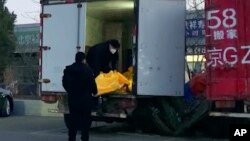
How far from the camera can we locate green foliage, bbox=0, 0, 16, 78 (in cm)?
2470

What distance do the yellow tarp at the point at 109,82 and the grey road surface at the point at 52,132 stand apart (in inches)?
41.3

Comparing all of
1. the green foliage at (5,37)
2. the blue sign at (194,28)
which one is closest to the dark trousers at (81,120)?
the blue sign at (194,28)

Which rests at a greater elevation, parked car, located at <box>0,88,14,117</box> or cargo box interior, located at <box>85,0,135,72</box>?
cargo box interior, located at <box>85,0,135,72</box>

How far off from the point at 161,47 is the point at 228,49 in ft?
6.55

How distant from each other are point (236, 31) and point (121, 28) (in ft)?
18.1

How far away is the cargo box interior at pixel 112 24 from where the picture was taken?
43.3ft

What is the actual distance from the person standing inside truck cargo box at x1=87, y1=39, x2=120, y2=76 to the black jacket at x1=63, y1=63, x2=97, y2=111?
242 centimetres

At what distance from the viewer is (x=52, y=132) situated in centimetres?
1342

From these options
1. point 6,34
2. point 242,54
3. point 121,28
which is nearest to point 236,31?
point 242,54

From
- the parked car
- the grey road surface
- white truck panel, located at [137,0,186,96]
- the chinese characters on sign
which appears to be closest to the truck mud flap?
the grey road surface

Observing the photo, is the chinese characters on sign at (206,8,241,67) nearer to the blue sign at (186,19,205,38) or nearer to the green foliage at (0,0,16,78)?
the blue sign at (186,19,205,38)

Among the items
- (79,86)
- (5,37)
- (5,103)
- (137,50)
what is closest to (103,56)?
(137,50)

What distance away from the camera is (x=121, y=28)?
50.5ft

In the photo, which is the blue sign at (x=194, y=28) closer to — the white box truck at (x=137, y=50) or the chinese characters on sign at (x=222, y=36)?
the white box truck at (x=137, y=50)
